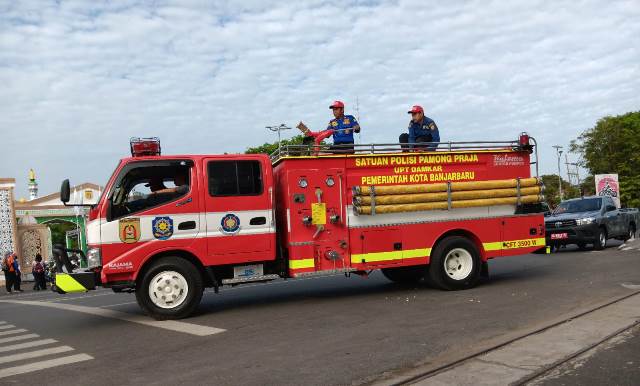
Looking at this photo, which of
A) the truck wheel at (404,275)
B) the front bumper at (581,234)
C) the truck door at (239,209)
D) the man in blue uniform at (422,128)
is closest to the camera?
the truck door at (239,209)

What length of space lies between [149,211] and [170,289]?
1199 millimetres

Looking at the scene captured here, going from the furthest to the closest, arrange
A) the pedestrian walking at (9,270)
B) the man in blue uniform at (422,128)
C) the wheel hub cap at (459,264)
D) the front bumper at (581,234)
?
1. the pedestrian walking at (9,270)
2. the front bumper at (581,234)
3. the man in blue uniform at (422,128)
4. the wheel hub cap at (459,264)

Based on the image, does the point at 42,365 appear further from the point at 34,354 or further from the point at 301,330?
the point at 301,330

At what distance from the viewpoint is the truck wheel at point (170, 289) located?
8375mm

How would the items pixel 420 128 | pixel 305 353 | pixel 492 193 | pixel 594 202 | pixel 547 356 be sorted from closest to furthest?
pixel 547 356, pixel 305 353, pixel 492 193, pixel 420 128, pixel 594 202

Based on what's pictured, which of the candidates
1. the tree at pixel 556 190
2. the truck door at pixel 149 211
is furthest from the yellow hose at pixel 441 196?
the tree at pixel 556 190

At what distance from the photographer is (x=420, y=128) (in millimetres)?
10891

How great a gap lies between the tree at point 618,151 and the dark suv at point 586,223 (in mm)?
49088

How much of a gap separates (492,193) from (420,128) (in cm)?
183

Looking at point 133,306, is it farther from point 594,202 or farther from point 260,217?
point 594,202

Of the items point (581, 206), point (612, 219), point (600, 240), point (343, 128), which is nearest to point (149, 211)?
point (343, 128)

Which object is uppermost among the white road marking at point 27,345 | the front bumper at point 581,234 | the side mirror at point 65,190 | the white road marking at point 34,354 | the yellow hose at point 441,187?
the side mirror at point 65,190

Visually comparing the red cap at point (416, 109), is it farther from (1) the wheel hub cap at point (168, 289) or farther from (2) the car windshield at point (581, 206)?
(2) the car windshield at point (581, 206)

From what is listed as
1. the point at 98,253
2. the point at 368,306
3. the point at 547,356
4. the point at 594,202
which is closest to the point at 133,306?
the point at 98,253
